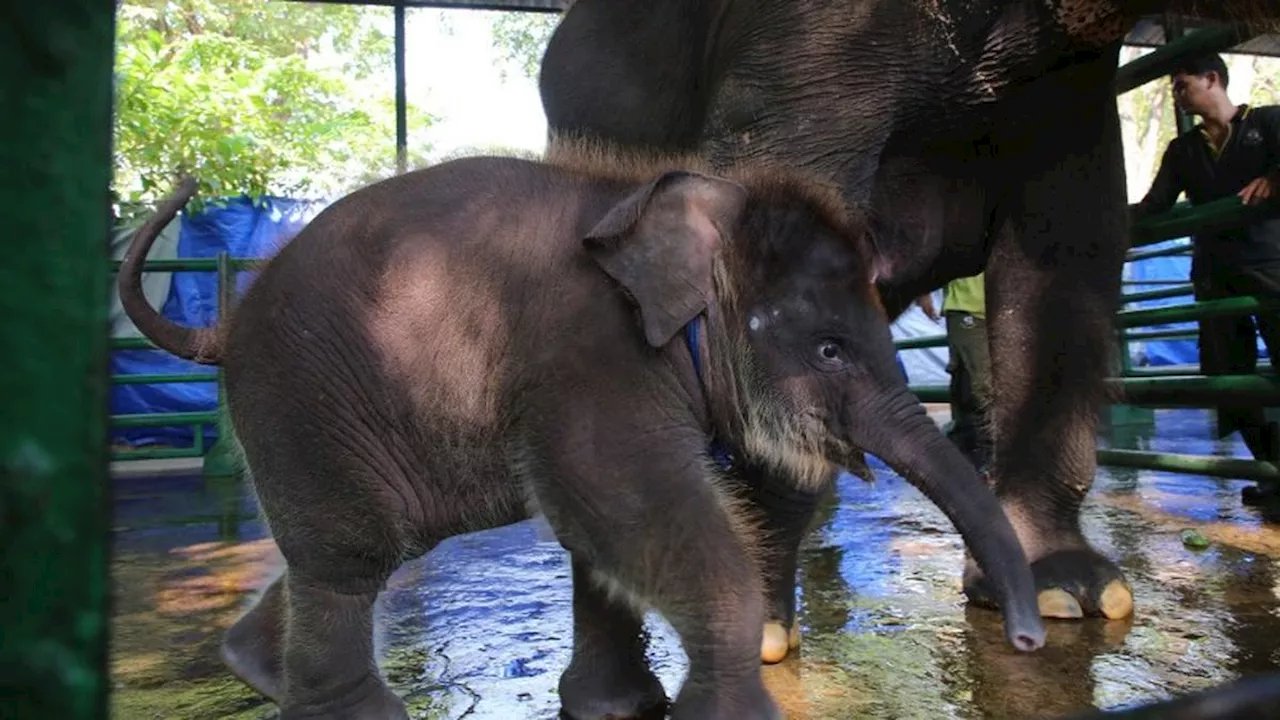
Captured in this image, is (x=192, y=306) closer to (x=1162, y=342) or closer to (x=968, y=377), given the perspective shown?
(x=968, y=377)

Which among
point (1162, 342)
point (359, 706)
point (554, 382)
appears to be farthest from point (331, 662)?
point (1162, 342)

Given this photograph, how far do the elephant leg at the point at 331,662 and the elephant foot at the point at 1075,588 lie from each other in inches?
68.0

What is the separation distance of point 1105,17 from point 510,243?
67.1 inches

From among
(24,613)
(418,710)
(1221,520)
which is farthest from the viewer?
(1221,520)

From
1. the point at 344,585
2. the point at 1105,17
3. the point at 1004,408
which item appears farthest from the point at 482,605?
the point at 1105,17

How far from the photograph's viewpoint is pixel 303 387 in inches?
88.0

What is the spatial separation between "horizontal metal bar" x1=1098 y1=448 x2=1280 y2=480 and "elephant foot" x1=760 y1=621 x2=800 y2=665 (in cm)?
288

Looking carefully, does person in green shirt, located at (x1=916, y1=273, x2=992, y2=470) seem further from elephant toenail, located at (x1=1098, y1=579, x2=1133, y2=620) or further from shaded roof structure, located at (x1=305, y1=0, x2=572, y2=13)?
elephant toenail, located at (x1=1098, y1=579, x2=1133, y2=620)

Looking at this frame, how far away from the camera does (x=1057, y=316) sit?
3.50m

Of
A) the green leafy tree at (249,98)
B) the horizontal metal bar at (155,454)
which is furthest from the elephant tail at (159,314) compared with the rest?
the horizontal metal bar at (155,454)

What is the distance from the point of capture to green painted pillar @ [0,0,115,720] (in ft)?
1.67

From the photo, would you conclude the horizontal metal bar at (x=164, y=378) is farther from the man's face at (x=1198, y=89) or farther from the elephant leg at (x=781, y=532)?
the man's face at (x=1198, y=89)

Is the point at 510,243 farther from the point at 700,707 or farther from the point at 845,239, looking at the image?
the point at 700,707

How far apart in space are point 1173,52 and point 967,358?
9.05 ft
